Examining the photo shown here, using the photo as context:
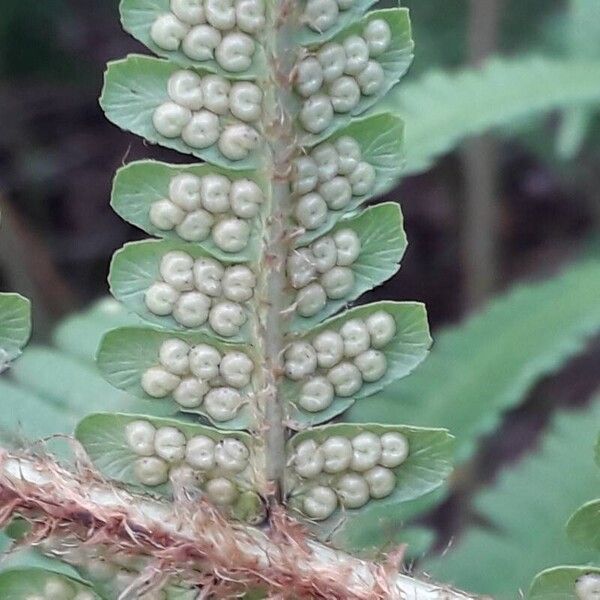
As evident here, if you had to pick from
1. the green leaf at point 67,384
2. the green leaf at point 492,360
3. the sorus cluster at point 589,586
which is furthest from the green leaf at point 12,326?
the green leaf at point 492,360

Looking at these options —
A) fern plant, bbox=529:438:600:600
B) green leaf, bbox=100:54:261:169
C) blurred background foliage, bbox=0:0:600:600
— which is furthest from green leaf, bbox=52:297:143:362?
fern plant, bbox=529:438:600:600

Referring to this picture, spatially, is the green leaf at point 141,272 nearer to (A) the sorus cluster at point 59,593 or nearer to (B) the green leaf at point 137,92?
(B) the green leaf at point 137,92

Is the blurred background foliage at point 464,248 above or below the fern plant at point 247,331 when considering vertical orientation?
below

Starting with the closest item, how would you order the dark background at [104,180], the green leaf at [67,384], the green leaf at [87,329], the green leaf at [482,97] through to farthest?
the green leaf at [67,384], the green leaf at [87,329], the green leaf at [482,97], the dark background at [104,180]

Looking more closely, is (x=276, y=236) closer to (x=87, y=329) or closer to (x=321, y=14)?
(x=321, y=14)

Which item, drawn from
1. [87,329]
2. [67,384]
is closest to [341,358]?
[67,384]

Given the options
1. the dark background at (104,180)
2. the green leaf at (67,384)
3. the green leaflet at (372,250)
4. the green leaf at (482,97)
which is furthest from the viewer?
the dark background at (104,180)

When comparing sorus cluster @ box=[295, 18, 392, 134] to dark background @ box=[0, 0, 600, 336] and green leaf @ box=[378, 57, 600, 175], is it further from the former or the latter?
dark background @ box=[0, 0, 600, 336]
